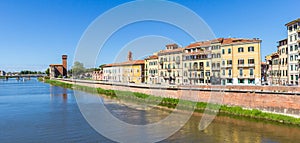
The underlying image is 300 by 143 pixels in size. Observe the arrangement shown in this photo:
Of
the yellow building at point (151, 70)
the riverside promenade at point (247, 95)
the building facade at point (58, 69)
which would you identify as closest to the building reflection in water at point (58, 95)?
the riverside promenade at point (247, 95)

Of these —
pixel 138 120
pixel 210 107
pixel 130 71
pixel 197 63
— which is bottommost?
pixel 138 120

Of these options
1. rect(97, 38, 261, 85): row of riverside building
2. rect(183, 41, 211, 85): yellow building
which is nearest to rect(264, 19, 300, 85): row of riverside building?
rect(97, 38, 261, 85): row of riverside building

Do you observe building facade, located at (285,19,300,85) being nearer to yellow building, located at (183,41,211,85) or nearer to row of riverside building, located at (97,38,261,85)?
row of riverside building, located at (97,38,261,85)

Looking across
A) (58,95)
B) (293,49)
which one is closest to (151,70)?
(58,95)

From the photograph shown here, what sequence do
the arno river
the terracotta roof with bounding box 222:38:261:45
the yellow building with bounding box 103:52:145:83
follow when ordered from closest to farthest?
the arno river → the terracotta roof with bounding box 222:38:261:45 → the yellow building with bounding box 103:52:145:83

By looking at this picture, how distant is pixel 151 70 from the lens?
156 ft

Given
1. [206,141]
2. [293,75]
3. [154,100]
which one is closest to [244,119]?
[206,141]

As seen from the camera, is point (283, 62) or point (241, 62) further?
point (283, 62)

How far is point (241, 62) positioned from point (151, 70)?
1801cm

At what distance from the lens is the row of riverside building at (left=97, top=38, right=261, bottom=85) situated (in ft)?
107

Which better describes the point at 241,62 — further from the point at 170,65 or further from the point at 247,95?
the point at 247,95

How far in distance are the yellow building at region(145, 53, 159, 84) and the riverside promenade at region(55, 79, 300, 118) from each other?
49.9 feet

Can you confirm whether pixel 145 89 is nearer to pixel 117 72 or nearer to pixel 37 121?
pixel 37 121

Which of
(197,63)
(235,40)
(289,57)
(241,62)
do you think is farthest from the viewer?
(197,63)
